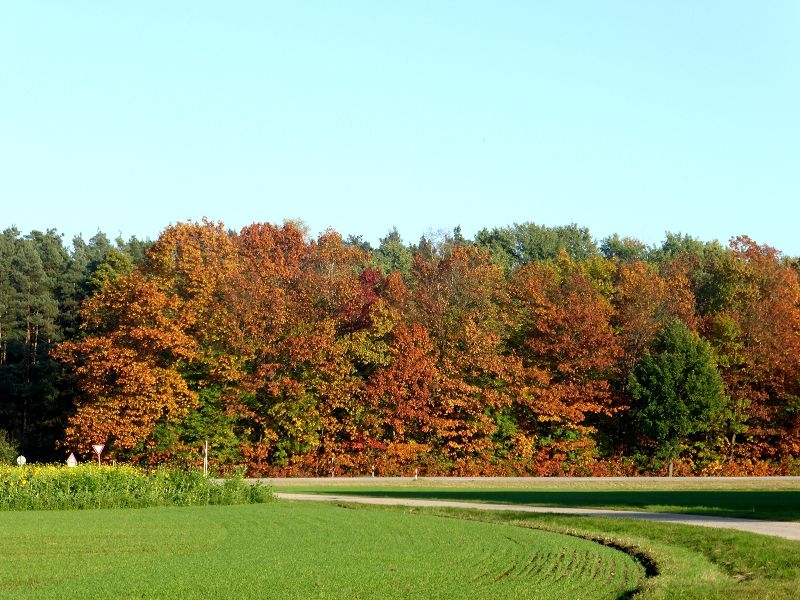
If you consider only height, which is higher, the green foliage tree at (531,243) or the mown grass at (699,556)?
the green foliage tree at (531,243)

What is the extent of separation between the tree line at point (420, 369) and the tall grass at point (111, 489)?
22.7m

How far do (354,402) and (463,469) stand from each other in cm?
773

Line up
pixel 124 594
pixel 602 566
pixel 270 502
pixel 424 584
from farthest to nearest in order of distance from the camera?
pixel 270 502 → pixel 602 566 → pixel 424 584 → pixel 124 594

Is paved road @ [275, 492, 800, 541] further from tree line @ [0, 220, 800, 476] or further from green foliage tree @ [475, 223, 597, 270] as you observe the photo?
green foliage tree @ [475, 223, 597, 270]

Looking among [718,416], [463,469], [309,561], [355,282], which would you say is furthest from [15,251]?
[309,561]

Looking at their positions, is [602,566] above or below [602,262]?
below

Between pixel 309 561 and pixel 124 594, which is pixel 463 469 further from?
pixel 124 594

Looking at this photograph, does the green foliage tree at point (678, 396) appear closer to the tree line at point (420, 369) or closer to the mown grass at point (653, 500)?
the tree line at point (420, 369)

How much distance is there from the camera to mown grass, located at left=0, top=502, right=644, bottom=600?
1512 cm

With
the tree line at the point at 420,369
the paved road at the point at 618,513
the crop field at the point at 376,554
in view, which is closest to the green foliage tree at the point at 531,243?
the tree line at the point at 420,369

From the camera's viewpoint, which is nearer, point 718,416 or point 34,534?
point 34,534

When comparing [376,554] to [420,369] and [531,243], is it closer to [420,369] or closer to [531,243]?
[420,369]

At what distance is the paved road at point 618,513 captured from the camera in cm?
2475

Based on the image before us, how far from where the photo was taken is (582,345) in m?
66.6
